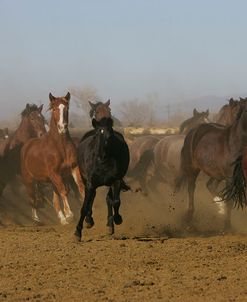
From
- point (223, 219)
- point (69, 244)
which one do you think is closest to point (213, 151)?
point (223, 219)

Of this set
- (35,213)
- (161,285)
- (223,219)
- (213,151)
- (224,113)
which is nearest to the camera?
(161,285)

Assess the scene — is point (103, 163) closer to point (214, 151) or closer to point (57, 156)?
point (214, 151)

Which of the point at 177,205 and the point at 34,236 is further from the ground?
the point at 34,236

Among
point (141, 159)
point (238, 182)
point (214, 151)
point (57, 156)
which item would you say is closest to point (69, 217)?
point (57, 156)

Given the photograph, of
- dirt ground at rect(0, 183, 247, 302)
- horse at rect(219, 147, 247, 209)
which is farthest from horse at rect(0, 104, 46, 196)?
horse at rect(219, 147, 247, 209)

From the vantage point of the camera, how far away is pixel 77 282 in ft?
24.6

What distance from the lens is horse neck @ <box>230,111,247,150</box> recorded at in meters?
13.1

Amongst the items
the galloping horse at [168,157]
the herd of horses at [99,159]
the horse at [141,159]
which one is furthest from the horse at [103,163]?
the horse at [141,159]

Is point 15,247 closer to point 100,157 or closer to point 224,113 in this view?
point 100,157

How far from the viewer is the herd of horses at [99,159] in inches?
440

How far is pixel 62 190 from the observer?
15.0m

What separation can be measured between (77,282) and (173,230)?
5886 mm

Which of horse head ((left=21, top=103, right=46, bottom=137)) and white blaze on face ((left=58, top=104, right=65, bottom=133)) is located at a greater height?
white blaze on face ((left=58, top=104, right=65, bottom=133))

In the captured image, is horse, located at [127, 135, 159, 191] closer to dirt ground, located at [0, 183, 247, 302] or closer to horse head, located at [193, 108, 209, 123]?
horse head, located at [193, 108, 209, 123]
